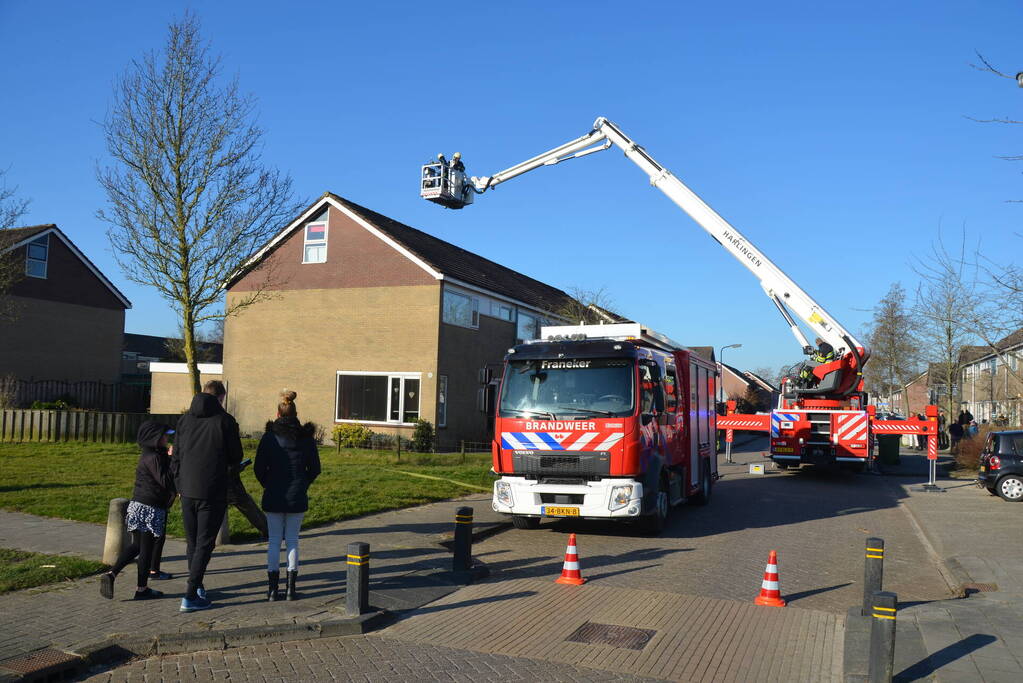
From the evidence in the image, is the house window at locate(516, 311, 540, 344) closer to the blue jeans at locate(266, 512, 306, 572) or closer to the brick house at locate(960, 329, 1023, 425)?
the brick house at locate(960, 329, 1023, 425)

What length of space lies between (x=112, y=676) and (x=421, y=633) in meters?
2.22

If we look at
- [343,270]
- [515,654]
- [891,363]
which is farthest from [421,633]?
[891,363]

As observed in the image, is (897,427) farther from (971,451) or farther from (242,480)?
(242,480)

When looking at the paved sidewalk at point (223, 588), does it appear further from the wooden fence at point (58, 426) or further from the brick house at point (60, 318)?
the brick house at point (60, 318)

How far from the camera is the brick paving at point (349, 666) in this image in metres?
5.36

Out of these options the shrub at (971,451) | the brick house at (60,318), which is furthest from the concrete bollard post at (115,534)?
the brick house at (60,318)

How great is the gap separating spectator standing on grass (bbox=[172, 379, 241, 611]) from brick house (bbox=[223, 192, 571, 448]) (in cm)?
1881

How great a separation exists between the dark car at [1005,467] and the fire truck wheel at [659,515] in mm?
9270

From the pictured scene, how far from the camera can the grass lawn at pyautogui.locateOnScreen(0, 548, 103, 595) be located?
7.17 m

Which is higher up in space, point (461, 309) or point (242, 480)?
point (461, 309)

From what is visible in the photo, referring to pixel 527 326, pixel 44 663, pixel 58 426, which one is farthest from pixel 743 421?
pixel 44 663

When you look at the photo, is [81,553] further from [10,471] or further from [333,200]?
[333,200]

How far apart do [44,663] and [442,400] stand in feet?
68.9

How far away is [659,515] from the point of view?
1134 cm
